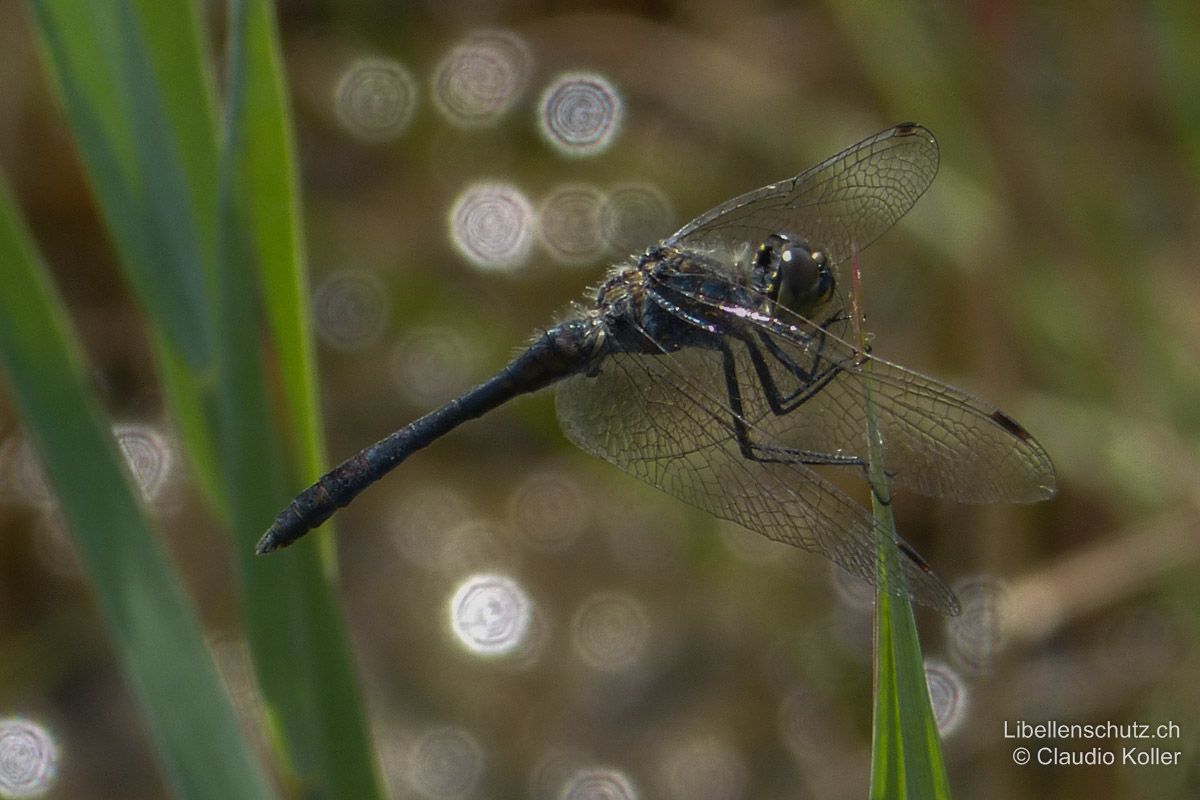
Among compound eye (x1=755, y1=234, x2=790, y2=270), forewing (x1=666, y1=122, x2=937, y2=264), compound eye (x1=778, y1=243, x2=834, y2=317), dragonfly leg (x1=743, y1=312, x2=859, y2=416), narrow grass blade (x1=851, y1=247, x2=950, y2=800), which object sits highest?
forewing (x1=666, y1=122, x2=937, y2=264)

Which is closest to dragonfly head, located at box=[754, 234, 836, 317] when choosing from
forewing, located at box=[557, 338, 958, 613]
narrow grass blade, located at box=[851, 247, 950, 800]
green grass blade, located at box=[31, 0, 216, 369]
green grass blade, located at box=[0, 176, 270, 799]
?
forewing, located at box=[557, 338, 958, 613]

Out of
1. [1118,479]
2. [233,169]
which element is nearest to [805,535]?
[233,169]

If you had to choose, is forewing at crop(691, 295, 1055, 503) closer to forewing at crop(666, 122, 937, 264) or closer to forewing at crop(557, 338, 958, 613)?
forewing at crop(557, 338, 958, 613)

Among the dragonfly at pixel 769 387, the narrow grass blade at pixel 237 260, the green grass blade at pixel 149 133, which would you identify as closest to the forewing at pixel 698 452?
the dragonfly at pixel 769 387

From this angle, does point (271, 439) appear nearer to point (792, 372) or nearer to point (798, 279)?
point (792, 372)

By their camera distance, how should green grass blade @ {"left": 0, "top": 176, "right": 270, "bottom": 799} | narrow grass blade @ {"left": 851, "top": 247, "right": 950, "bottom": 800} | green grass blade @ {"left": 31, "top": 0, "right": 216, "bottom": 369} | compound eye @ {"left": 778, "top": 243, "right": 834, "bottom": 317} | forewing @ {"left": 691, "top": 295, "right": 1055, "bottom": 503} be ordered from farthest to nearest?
compound eye @ {"left": 778, "top": 243, "right": 834, "bottom": 317} → forewing @ {"left": 691, "top": 295, "right": 1055, "bottom": 503} → green grass blade @ {"left": 31, "top": 0, "right": 216, "bottom": 369} → green grass blade @ {"left": 0, "top": 176, "right": 270, "bottom": 799} → narrow grass blade @ {"left": 851, "top": 247, "right": 950, "bottom": 800}

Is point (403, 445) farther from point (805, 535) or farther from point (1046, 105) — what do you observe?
point (1046, 105)

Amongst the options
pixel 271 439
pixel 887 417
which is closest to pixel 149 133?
pixel 271 439

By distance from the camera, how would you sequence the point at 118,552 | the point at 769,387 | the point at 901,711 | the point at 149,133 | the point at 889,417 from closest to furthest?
the point at 901,711, the point at 118,552, the point at 149,133, the point at 889,417, the point at 769,387

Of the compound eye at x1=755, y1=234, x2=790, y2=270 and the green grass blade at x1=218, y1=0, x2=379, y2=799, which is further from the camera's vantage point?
the compound eye at x1=755, y1=234, x2=790, y2=270

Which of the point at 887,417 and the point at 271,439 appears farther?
the point at 887,417
